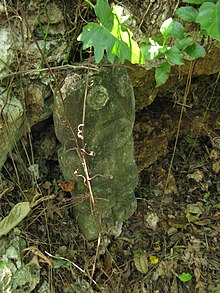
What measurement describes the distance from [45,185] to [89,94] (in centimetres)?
50

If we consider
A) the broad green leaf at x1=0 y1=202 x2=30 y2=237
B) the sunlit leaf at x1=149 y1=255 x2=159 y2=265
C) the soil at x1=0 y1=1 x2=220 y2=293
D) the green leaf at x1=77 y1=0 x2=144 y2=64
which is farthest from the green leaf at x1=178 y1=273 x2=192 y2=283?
the green leaf at x1=77 y1=0 x2=144 y2=64

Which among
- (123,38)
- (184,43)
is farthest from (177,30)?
(123,38)

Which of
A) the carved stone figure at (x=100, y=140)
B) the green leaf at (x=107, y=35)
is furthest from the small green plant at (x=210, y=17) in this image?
the carved stone figure at (x=100, y=140)

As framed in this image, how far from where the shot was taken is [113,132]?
5.24 feet

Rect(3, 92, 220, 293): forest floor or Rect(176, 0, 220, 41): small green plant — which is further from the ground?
Rect(176, 0, 220, 41): small green plant

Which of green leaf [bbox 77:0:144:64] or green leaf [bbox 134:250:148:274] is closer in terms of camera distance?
green leaf [bbox 77:0:144:64]

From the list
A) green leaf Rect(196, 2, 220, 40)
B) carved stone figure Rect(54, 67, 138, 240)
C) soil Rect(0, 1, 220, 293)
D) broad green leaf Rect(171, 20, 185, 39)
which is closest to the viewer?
green leaf Rect(196, 2, 220, 40)

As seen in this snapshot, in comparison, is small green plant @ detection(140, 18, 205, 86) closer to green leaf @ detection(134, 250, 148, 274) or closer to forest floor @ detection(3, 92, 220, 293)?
forest floor @ detection(3, 92, 220, 293)

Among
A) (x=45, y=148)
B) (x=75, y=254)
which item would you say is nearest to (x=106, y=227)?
(x=75, y=254)

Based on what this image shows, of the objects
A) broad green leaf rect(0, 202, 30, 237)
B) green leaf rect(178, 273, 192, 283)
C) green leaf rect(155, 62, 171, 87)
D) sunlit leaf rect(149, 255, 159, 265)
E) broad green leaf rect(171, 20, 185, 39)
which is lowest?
green leaf rect(178, 273, 192, 283)

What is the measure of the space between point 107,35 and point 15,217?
0.74m

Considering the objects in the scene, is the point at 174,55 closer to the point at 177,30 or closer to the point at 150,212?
the point at 177,30

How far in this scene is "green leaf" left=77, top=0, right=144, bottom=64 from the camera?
1275 mm

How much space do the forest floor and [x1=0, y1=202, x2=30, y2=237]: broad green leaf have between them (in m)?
0.08
